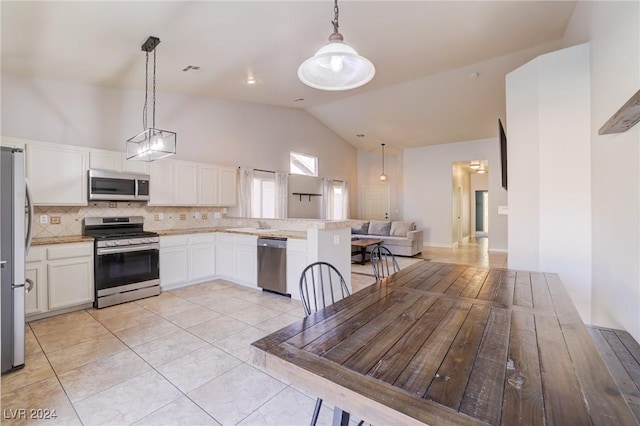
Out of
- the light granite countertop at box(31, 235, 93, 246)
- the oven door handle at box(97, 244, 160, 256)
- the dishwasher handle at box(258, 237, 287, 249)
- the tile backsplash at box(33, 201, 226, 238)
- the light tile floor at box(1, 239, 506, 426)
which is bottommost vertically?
the light tile floor at box(1, 239, 506, 426)

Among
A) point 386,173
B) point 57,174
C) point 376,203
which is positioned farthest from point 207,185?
point 386,173

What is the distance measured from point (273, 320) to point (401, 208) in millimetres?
7570

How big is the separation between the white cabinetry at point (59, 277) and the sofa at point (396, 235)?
5013mm

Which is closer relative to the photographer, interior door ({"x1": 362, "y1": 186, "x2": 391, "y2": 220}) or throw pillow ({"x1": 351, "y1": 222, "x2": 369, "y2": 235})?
throw pillow ({"x1": 351, "y1": 222, "x2": 369, "y2": 235})

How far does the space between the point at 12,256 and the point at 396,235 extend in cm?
695

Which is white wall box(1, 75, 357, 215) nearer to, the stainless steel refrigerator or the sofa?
the stainless steel refrigerator

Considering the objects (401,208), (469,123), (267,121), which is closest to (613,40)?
(469,123)

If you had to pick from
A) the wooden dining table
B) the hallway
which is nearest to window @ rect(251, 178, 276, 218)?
the hallway

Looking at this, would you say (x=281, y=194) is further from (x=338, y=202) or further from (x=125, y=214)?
(x=125, y=214)

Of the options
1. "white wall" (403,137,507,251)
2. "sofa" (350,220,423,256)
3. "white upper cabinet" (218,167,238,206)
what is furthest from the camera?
"white wall" (403,137,507,251)

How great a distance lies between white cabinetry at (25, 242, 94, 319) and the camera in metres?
3.12

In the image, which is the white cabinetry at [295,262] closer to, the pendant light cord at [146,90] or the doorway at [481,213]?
the pendant light cord at [146,90]

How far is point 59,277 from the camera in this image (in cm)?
329

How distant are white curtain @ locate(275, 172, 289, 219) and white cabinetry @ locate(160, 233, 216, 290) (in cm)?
231
